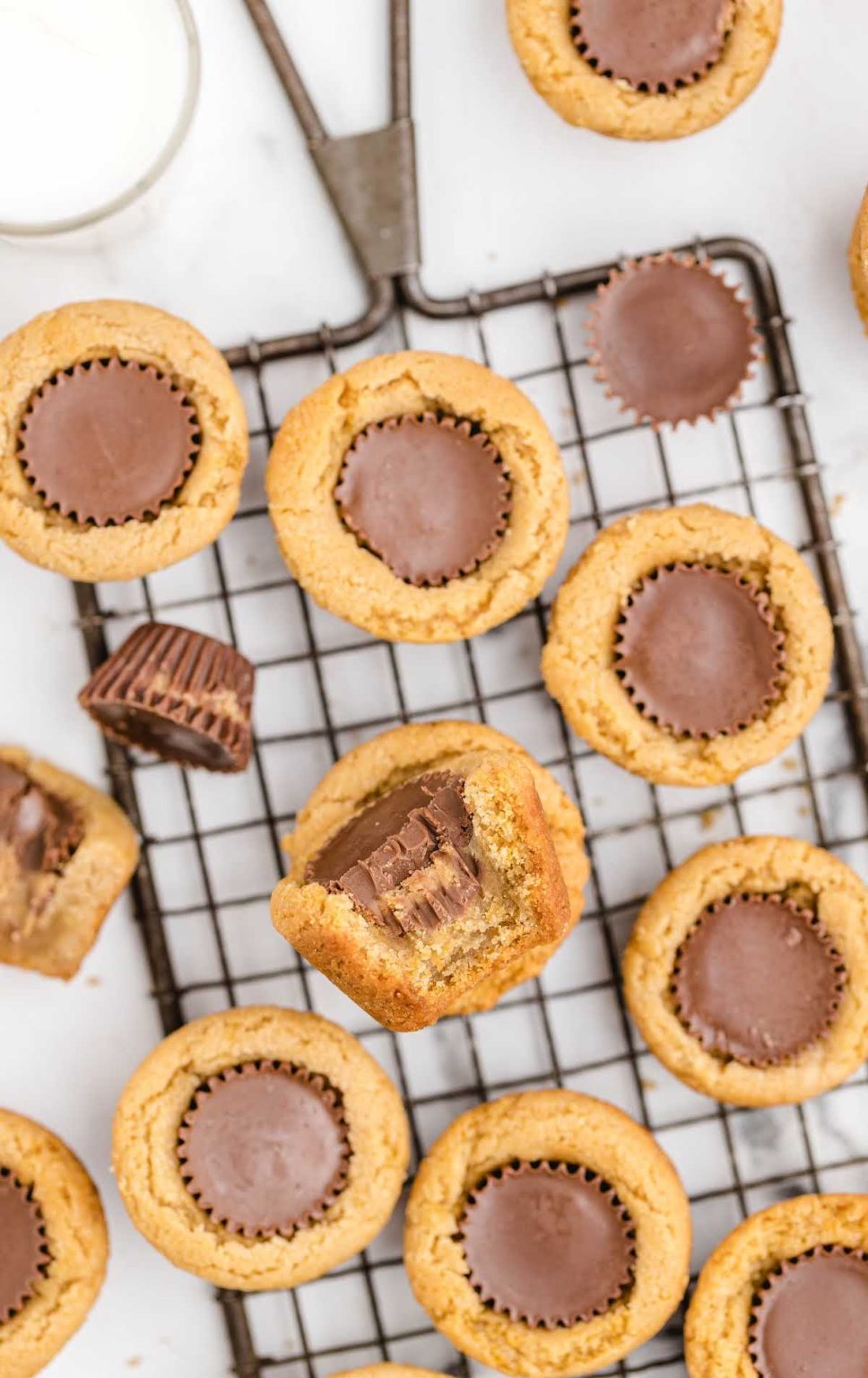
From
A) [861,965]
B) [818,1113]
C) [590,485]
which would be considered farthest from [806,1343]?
[590,485]

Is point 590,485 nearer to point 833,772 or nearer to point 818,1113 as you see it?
point 833,772

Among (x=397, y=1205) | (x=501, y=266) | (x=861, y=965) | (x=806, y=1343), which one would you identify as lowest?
(x=806, y=1343)

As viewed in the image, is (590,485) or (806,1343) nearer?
(806,1343)

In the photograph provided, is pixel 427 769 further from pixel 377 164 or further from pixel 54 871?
pixel 377 164

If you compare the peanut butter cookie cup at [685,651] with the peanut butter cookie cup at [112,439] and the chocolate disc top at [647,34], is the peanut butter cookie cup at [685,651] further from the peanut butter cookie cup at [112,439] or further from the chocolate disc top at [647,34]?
the chocolate disc top at [647,34]

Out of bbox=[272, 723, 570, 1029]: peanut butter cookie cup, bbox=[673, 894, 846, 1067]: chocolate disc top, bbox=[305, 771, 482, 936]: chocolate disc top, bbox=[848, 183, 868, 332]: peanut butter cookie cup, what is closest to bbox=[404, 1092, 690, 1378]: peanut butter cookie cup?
bbox=[673, 894, 846, 1067]: chocolate disc top

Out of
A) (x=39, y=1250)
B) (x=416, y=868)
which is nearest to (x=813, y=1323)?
(x=416, y=868)

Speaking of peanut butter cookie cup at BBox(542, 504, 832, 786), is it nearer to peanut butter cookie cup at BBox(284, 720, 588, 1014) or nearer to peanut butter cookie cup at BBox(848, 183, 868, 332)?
peanut butter cookie cup at BBox(284, 720, 588, 1014)
